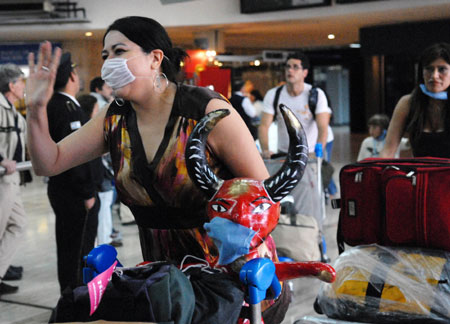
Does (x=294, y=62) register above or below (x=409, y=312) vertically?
above

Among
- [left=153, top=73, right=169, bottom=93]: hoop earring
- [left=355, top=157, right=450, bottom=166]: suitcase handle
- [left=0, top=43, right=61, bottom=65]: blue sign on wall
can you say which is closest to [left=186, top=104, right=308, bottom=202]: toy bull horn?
[left=153, top=73, right=169, bottom=93]: hoop earring

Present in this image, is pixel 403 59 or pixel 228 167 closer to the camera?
pixel 228 167

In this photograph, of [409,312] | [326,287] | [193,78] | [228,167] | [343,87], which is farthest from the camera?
[343,87]

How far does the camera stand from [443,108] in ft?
10.3

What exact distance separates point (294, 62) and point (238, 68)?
976 centimetres

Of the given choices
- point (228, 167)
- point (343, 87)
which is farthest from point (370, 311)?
point (343, 87)

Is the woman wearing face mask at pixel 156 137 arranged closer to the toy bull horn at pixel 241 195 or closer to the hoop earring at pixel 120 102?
the hoop earring at pixel 120 102

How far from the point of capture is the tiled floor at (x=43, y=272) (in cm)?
442

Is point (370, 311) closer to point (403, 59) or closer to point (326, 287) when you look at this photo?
point (326, 287)

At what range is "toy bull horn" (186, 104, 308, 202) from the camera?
1599 mm

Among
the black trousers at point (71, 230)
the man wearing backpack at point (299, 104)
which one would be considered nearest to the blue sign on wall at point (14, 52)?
the man wearing backpack at point (299, 104)

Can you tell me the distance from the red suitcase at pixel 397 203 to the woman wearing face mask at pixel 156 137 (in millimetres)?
677

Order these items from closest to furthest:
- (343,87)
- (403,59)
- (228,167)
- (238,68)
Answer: (228,167)
(238,68)
(403,59)
(343,87)

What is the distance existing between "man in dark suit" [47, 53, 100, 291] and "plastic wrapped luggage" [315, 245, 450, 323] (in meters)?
2.27
